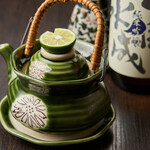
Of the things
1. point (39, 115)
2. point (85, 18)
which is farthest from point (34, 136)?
point (85, 18)

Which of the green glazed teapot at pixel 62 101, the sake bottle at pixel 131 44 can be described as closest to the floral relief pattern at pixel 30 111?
the green glazed teapot at pixel 62 101

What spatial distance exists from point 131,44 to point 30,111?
0.35 meters

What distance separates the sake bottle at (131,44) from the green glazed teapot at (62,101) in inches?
7.1

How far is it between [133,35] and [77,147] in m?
0.33

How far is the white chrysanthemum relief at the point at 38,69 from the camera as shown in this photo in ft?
2.40

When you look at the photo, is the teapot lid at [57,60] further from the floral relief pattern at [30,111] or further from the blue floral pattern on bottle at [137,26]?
the blue floral pattern on bottle at [137,26]

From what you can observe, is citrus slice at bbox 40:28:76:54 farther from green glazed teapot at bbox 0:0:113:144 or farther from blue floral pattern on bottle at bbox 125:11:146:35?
blue floral pattern on bottle at bbox 125:11:146:35

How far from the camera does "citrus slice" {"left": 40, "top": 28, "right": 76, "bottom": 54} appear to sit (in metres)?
0.71

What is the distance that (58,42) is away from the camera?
0.72 metres

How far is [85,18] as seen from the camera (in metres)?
1.04

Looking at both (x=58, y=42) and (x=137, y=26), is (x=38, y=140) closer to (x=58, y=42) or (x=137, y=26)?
(x=58, y=42)

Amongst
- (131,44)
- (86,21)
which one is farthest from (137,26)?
(86,21)

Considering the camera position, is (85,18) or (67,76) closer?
(67,76)

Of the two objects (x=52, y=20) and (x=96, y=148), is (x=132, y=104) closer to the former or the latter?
(x=96, y=148)
